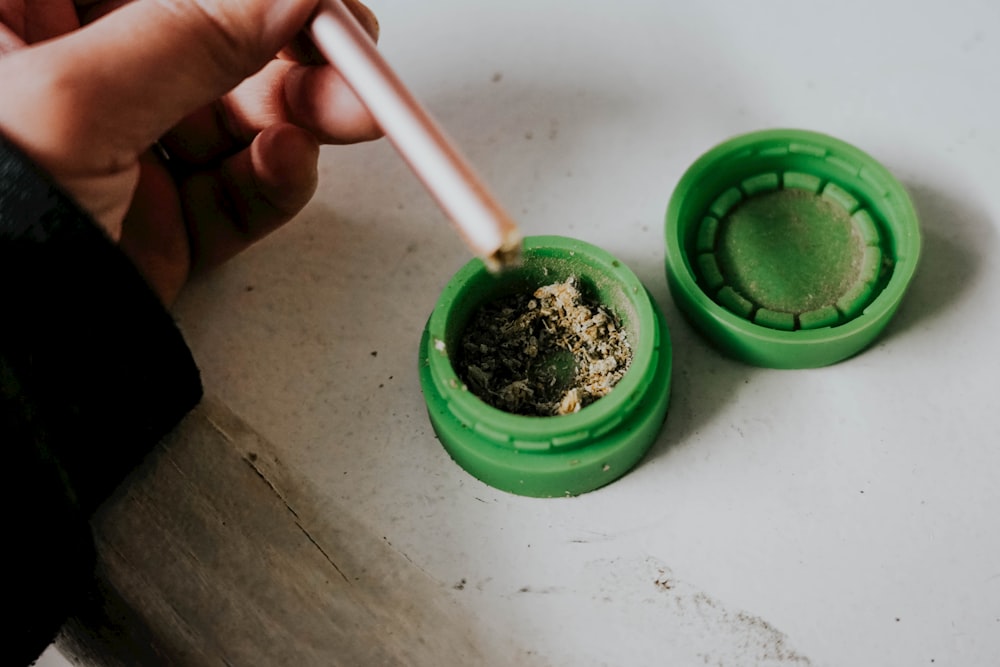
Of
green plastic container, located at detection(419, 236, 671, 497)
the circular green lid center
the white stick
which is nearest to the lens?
the white stick

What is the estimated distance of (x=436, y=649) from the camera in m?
0.76

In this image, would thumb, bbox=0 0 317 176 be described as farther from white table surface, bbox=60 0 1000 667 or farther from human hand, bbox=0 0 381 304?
white table surface, bbox=60 0 1000 667

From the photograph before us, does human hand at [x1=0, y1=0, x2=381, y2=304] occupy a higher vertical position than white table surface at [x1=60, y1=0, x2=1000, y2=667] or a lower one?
higher

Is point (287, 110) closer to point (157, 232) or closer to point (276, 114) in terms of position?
point (276, 114)

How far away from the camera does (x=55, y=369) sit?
2.17ft

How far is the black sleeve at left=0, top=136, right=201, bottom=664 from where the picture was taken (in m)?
0.61

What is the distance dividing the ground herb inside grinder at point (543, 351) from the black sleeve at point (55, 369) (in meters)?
0.25

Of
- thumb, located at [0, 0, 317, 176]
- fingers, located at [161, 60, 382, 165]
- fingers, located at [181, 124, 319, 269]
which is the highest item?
thumb, located at [0, 0, 317, 176]

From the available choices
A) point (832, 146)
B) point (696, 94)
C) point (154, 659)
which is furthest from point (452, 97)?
point (154, 659)

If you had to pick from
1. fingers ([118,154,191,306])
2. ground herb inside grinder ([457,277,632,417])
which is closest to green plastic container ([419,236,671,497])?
ground herb inside grinder ([457,277,632,417])

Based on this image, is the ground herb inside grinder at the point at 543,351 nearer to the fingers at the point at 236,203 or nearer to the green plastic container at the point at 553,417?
the green plastic container at the point at 553,417

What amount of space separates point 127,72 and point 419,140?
21 cm

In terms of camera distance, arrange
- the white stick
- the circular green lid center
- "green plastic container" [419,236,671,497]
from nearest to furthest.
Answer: the white stick
"green plastic container" [419,236,671,497]
the circular green lid center

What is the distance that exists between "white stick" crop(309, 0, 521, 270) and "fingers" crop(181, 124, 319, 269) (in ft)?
0.64
